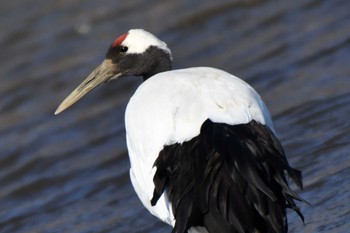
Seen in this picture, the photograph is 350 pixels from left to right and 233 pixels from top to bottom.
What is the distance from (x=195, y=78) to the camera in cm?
644

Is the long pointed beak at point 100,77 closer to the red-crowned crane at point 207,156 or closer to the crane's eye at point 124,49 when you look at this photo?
the crane's eye at point 124,49

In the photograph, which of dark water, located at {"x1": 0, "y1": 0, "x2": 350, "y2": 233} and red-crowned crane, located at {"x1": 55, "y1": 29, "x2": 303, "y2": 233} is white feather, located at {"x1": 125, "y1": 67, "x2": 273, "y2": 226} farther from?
dark water, located at {"x1": 0, "y1": 0, "x2": 350, "y2": 233}

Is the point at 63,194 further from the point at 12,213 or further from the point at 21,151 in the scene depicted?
the point at 21,151

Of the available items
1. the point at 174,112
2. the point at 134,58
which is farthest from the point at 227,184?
the point at 134,58

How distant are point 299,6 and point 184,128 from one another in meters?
5.30

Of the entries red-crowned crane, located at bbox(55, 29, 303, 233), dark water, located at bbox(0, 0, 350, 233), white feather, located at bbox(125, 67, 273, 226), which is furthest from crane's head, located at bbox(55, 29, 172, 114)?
dark water, located at bbox(0, 0, 350, 233)

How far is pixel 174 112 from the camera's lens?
20.0ft

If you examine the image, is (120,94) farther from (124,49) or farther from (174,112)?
(174,112)

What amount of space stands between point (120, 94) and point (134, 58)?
298 cm

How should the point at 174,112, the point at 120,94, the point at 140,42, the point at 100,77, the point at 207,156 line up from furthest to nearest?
the point at 120,94 → the point at 100,77 → the point at 140,42 → the point at 174,112 → the point at 207,156

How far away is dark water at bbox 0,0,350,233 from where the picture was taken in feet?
25.6

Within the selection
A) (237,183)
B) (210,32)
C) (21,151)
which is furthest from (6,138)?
(237,183)

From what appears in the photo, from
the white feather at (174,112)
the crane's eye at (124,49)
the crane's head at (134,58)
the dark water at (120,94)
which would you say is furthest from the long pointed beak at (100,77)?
the white feather at (174,112)

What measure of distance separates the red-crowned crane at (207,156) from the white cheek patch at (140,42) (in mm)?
746
